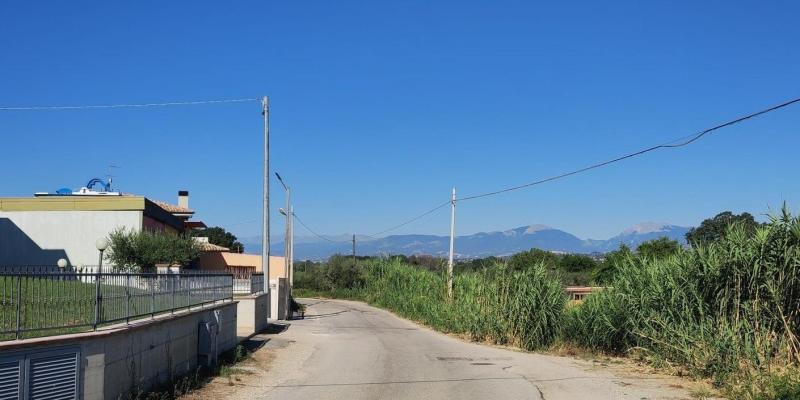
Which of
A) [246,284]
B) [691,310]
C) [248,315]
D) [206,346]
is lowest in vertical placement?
[248,315]

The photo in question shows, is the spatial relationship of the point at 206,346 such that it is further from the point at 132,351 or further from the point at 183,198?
the point at 183,198

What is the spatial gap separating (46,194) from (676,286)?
145 feet

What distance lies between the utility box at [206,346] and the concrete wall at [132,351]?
0.61 feet

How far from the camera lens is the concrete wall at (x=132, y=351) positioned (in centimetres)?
886

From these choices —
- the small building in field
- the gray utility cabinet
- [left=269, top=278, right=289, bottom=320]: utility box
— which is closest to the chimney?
the small building in field

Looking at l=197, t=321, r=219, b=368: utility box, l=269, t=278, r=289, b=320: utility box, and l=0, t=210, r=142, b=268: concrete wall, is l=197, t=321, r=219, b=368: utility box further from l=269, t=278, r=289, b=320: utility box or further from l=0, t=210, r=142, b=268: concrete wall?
l=0, t=210, r=142, b=268: concrete wall

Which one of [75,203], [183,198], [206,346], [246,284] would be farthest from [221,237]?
[206,346]

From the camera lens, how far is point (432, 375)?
15.9 m

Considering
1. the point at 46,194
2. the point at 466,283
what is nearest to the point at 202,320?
the point at 466,283

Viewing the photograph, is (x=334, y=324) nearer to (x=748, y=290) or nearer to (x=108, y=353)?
(x=748, y=290)

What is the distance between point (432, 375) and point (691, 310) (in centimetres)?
614

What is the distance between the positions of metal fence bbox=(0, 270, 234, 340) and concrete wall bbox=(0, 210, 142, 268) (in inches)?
1211

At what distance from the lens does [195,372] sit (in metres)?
14.0

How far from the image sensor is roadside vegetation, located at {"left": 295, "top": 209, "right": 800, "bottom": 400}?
14.0 meters
